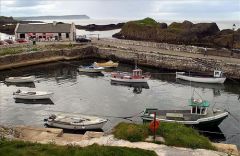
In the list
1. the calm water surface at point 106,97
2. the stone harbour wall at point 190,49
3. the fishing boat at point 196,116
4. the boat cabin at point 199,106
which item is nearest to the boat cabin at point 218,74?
the calm water surface at point 106,97

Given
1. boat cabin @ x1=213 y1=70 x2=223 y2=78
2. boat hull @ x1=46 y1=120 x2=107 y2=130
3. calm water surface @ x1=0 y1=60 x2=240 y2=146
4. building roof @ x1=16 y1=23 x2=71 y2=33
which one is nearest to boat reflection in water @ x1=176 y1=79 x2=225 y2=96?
calm water surface @ x1=0 y1=60 x2=240 y2=146

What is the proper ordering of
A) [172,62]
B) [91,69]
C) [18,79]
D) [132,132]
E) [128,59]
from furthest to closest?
[128,59] < [172,62] < [91,69] < [18,79] < [132,132]

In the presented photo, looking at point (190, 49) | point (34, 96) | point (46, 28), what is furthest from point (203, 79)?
point (46, 28)

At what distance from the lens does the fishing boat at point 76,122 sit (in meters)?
33.2

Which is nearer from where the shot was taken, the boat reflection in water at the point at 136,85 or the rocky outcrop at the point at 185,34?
the boat reflection in water at the point at 136,85

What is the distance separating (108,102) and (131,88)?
827cm

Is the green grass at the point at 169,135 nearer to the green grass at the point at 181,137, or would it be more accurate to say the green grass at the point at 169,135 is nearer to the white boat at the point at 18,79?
the green grass at the point at 181,137

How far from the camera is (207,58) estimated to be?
59812 millimetres

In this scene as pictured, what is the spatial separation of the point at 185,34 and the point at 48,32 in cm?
2964

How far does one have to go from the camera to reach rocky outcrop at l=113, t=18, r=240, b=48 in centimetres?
7462

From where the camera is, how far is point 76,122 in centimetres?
3341

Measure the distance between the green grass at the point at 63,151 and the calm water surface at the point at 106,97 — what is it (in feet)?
44.4

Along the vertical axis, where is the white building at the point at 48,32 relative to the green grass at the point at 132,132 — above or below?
above

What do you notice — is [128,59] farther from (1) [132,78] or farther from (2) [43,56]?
(1) [132,78]
